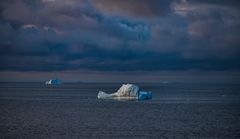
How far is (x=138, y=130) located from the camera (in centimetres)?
4912

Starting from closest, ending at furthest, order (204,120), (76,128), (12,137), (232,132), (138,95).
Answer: (12,137) → (232,132) → (76,128) → (204,120) → (138,95)

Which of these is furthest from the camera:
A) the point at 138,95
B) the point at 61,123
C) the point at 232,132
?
the point at 138,95

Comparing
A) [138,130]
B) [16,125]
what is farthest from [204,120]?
[16,125]

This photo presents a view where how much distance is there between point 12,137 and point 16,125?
36.6ft

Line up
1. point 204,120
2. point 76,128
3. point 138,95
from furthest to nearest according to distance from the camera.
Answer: point 138,95
point 204,120
point 76,128

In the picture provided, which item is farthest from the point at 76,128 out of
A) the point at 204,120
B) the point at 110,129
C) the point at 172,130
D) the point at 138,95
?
the point at 138,95

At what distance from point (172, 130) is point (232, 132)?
619 centimetres

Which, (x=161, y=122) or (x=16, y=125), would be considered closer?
(x=16, y=125)

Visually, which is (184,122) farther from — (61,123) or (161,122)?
(61,123)

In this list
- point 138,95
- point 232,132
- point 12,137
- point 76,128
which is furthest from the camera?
point 138,95

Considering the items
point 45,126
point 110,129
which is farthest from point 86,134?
point 45,126

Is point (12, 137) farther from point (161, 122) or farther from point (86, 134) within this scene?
point (161, 122)

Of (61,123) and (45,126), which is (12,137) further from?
(61,123)

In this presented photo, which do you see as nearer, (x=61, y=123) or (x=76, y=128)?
(x=76, y=128)
